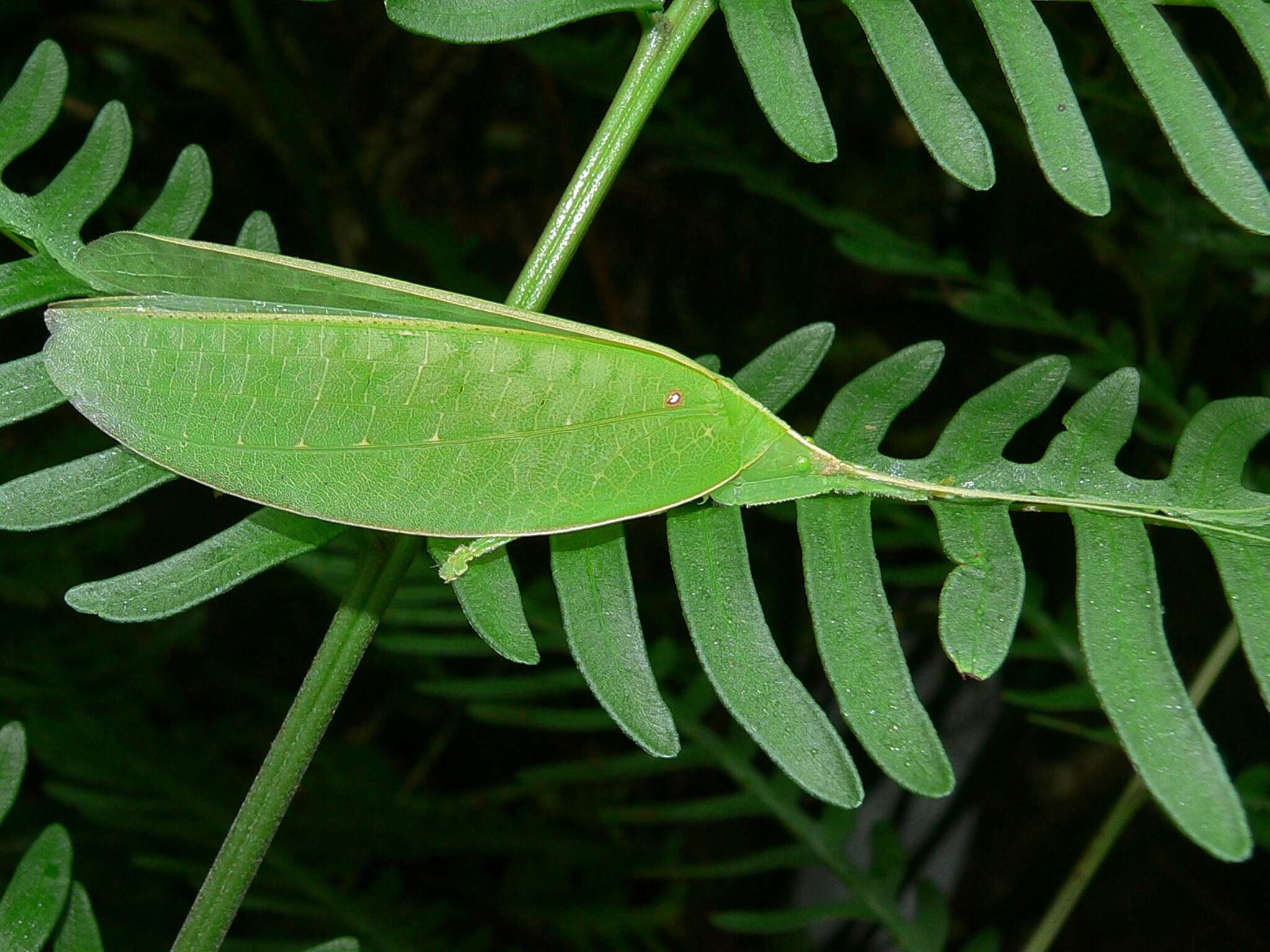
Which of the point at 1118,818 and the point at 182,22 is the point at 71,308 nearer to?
the point at 1118,818

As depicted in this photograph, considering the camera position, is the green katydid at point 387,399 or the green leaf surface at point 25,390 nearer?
the green katydid at point 387,399

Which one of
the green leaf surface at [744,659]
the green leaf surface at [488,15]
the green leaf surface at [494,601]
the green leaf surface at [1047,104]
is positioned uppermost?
the green leaf surface at [1047,104]

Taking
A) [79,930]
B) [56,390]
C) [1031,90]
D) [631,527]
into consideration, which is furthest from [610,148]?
[631,527]

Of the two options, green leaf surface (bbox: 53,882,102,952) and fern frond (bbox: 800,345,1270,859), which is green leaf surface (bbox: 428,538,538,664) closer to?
fern frond (bbox: 800,345,1270,859)

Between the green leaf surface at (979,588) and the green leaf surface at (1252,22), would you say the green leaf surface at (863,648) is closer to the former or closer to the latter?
the green leaf surface at (979,588)

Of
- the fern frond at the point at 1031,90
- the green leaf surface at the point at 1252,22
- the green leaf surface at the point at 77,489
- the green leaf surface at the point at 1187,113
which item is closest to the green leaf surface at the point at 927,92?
the fern frond at the point at 1031,90

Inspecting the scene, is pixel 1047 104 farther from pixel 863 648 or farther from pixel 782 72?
pixel 863 648

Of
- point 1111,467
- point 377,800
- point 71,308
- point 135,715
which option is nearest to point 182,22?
point 135,715
